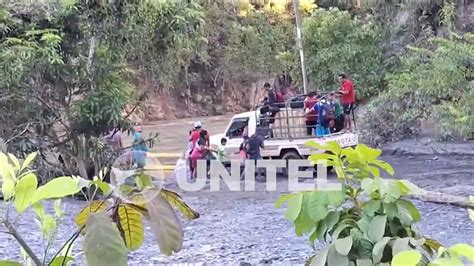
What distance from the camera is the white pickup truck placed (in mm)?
8906

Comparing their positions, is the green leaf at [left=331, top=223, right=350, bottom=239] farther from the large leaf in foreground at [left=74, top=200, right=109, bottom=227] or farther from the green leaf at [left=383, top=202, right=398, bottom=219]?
the large leaf in foreground at [left=74, top=200, right=109, bottom=227]

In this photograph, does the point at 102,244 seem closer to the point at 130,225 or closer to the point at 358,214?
the point at 130,225

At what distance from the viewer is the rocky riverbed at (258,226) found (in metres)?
4.52

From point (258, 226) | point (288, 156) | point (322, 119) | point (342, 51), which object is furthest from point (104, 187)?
point (342, 51)

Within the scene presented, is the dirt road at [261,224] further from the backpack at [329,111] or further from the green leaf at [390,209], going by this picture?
the green leaf at [390,209]

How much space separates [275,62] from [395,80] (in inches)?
227

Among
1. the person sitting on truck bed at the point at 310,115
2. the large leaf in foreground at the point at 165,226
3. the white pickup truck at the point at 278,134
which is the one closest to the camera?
the large leaf in foreground at the point at 165,226

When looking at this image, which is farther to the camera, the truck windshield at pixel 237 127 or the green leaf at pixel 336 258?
the truck windshield at pixel 237 127

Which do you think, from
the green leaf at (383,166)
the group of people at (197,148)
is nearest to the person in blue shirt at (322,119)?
the group of people at (197,148)

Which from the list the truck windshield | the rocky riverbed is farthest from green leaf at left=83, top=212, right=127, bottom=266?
the truck windshield

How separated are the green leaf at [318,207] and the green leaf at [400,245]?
99 millimetres

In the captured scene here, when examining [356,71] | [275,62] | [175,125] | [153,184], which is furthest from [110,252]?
[175,125]

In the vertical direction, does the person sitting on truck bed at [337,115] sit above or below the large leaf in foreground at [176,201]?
above

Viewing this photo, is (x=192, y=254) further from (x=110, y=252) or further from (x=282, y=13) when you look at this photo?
(x=282, y=13)
